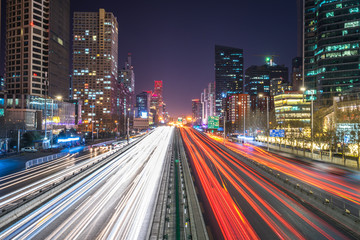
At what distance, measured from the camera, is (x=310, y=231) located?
13.0 metres

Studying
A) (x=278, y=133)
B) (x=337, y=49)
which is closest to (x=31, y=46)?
(x=278, y=133)

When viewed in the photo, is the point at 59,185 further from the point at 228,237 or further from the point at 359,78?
the point at 359,78

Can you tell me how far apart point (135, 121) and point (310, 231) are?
446ft

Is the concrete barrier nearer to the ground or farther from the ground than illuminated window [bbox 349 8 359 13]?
nearer to the ground

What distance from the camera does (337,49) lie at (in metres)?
85.9

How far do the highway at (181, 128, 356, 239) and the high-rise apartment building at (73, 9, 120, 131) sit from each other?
157 metres

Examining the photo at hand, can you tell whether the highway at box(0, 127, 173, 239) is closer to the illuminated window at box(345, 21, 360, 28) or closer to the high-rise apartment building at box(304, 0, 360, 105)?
the high-rise apartment building at box(304, 0, 360, 105)

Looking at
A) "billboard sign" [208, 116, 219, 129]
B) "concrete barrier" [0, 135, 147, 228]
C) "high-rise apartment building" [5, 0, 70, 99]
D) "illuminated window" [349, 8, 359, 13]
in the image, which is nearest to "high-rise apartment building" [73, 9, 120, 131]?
"high-rise apartment building" [5, 0, 70, 99]

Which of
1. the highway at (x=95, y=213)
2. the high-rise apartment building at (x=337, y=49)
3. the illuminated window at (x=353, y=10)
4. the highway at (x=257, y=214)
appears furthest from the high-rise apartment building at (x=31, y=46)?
the illuminated window at (x=353, y=10)

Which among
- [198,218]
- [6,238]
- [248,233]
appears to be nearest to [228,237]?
[248,233]

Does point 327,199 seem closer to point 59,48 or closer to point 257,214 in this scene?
point 257,214

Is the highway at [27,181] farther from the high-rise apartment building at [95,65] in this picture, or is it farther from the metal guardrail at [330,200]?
the high-rise apartment building at [95,65]

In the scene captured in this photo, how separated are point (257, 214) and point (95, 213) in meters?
11.6

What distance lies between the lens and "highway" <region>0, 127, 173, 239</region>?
12766mm
